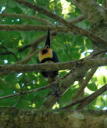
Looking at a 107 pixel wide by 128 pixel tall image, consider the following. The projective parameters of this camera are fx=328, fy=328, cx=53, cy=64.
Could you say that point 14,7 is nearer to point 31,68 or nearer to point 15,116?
point 31,68

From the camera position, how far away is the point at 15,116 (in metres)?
2.09

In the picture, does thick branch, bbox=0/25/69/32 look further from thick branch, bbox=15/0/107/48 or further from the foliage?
the foliage

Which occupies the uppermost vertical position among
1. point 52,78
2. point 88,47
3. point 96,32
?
point 96,32

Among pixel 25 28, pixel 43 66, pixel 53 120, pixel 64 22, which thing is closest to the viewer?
pixel 53 120

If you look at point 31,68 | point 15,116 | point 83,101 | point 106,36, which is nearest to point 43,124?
point 15,116

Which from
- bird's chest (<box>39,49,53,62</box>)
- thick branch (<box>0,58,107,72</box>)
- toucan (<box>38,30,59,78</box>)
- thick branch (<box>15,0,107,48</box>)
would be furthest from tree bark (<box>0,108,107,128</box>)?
bird's chest (<box>39,49,53,62</box>)

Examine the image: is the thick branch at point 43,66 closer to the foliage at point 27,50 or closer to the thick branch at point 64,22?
the thick branch at point 64,22

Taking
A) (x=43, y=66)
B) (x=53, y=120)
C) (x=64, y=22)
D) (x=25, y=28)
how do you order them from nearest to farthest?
(x=53, y=120) < (x=43, y=66) < (x=64, y=22) < (x=25, y=28)

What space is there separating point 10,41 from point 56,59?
67 centimetres

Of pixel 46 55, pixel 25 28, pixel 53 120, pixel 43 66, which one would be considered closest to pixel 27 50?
pixel 46 55

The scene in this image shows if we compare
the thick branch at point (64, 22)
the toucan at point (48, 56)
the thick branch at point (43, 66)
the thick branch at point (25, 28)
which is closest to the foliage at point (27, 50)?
the toucan at point (48, 56)

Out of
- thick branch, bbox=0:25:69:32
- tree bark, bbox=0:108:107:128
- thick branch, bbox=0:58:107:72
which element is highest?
thick branch, bbox=0:25:69:32

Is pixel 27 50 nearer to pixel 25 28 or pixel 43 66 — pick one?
pixel 25 28

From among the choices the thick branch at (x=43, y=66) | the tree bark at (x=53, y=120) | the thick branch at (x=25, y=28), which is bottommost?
the tree bark at (x=53, y=120)
